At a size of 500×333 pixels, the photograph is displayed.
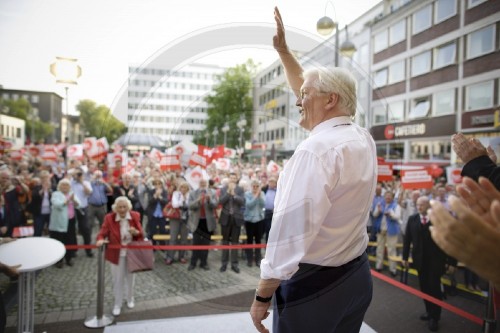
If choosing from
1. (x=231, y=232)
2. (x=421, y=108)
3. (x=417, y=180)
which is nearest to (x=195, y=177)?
(x=231, y=232)

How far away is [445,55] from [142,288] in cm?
1283

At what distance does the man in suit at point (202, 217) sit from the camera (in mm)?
3260

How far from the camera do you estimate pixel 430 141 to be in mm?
15641

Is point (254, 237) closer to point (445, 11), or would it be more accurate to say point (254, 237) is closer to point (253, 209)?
point (253, 209)

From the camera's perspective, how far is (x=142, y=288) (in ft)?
15.9

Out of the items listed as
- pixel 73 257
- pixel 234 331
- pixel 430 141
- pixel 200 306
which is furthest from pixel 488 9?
pixel 430 141

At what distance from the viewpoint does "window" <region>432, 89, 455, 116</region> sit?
46.0 feet

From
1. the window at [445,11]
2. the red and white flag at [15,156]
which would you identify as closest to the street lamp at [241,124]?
the window at [445,11]

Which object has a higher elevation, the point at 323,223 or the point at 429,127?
the point at 429,127

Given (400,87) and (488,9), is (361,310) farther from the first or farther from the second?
(400,87)

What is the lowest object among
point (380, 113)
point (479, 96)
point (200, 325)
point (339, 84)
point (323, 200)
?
point (200, 325)

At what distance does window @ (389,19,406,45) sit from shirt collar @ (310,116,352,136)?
1484cm

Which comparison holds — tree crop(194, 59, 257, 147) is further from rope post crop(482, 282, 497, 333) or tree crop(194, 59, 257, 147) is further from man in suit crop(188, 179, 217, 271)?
rope post crop(482, 282, 497, 333)

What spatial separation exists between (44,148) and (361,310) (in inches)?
478
